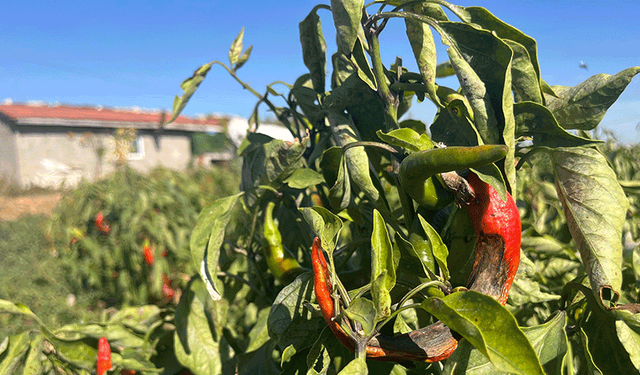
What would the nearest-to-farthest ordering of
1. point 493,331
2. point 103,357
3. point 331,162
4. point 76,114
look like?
1. point 493,331
2. point 331,162
3. point 103,357
4. point 76,114

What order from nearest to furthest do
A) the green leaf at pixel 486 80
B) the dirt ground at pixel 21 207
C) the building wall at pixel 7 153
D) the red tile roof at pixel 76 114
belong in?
the green leaf at pixel 486 80 → the dirt ground at pixel 21 207 → the building wall at pixel 7 153 → the red tile roof at pixel 76 114

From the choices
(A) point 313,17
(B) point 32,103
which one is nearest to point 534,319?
(A) point 313,17

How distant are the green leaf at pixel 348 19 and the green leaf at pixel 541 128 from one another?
0.18 m

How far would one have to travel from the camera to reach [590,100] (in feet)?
1.52

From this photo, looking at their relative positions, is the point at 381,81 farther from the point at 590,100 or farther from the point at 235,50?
the point at 235,50

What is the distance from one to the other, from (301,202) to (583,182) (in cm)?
40

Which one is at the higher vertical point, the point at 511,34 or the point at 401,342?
the point at 511,34

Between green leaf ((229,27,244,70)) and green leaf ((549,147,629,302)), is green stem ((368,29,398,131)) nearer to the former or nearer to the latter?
green leaf ((549,147,629,302))

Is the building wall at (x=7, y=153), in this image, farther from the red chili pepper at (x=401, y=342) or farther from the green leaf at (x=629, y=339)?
the green leaf at (x=629, y=339)

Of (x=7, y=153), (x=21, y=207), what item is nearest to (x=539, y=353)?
(x=21, y=207)

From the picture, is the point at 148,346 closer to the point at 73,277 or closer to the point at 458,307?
the point at 458,307

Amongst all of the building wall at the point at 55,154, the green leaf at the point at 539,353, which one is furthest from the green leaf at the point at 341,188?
the building wall at the point at 55,154

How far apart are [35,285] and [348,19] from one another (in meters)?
3.88

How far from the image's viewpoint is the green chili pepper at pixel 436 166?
1.16ft
